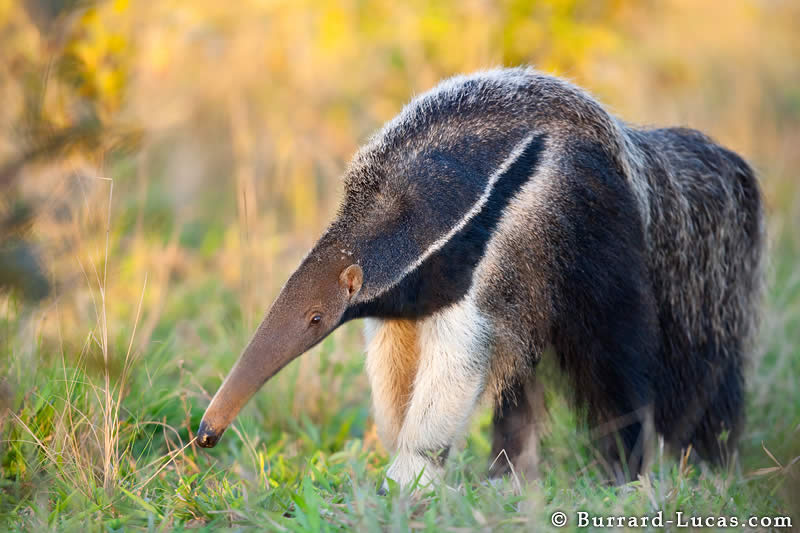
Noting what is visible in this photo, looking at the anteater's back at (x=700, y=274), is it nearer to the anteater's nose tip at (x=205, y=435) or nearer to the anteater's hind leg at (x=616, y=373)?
the anteater's hind leg at (x=616, y=373)

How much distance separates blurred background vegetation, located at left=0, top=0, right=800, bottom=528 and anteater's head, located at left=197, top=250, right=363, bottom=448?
1.57ft

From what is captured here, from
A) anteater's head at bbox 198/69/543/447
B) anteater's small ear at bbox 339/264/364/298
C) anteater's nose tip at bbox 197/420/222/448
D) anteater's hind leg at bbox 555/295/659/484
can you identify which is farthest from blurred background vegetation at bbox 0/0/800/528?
anteater's hind leg at bbox 555/295/659/484

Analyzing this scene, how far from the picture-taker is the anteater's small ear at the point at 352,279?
359 centimetres

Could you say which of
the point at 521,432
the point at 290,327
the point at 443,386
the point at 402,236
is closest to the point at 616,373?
the point at 521,432

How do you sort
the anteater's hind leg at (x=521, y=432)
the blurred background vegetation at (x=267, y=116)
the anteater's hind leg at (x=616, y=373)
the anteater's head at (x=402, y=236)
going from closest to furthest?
1. the anteater's head at (x=402, y=236)
2. the anteater's hind leg at (x=616, y=373)
3. the anteater's hind leg at (x=521, y=432)
4. the blurred background vegetation at (x=267, y=116)

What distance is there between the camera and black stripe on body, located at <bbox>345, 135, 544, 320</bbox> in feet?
11.9

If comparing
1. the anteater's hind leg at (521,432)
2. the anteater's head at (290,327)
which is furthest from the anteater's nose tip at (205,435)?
the anteater's hind leg at (521,432)

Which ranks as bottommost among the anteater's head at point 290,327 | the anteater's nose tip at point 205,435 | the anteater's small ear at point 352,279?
the anteater's nose tip at point 205,435

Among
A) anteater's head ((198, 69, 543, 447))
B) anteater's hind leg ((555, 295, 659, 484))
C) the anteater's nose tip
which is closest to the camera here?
the anteater's nose tip

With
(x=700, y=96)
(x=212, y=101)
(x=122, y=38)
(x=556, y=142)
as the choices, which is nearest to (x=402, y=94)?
(x=212, y=101)

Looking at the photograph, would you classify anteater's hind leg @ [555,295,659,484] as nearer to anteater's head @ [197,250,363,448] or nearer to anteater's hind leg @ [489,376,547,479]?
anteater's hind leg @ [489,376,547,479]

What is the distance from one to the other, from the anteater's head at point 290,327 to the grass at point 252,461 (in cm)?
29

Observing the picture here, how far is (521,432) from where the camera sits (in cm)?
442

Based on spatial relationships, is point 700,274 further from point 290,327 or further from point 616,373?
point 290,327
